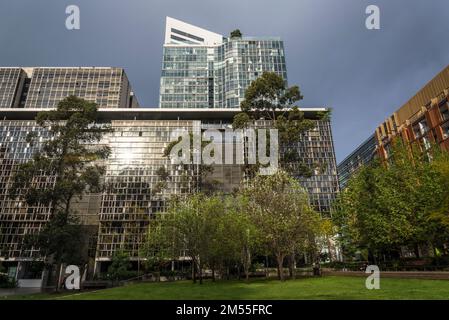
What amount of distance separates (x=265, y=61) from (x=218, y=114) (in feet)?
108

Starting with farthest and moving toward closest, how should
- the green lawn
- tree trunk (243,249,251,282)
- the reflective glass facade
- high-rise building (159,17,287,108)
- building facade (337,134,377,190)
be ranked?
1. building facade (337,134,377,190)
2. high-rise building (159,17,287,108)
3. the reflective glass facade
4. tree trunk (243,249,251,282)
5. the green lawn

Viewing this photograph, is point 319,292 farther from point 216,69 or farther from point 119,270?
point 216,69

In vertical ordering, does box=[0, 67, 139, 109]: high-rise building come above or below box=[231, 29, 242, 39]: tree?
below

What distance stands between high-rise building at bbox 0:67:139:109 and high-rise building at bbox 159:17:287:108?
17.4 meters

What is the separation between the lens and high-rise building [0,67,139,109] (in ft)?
344

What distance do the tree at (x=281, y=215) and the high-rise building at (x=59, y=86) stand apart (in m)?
86.0

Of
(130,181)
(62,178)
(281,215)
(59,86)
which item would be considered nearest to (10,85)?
(59,86)

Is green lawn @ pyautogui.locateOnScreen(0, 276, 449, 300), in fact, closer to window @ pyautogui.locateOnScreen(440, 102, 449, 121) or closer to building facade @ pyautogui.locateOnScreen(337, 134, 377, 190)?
window @ pyautogui.locateOnScreen(440, 102, 449, 121)

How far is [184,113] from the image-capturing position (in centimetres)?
8806

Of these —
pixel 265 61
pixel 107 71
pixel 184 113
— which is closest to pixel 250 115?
pixel 184 113

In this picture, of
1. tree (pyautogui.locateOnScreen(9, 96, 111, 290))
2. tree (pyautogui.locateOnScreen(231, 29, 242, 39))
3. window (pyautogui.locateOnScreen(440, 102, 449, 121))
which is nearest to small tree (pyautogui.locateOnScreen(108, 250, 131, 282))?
tree (pyautogui.locateOnScreen(9, 96, 111, 290))

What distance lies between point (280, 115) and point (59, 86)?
92114mm

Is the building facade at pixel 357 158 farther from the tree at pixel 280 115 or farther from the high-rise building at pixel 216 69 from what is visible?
the tree at pixel 280 115

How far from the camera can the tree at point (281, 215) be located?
32344 mm
